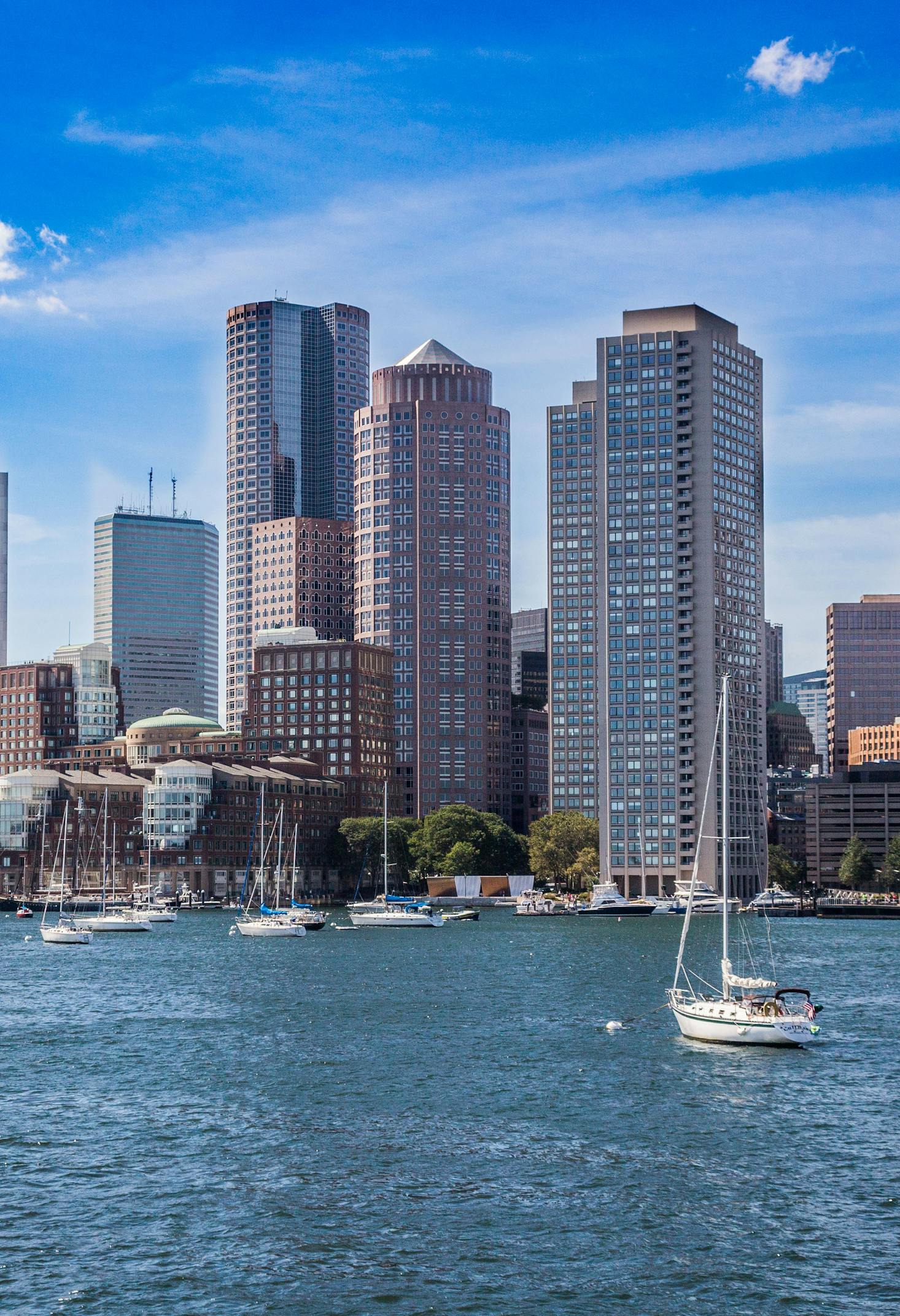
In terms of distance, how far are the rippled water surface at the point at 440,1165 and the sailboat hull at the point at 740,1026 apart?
1.47m

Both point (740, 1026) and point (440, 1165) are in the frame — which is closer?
point (440, 1165)

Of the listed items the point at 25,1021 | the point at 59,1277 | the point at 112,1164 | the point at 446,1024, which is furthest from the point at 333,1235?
the point at 25,1021

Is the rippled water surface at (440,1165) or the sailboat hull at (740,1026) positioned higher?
the sailboat hull at (740,1026)

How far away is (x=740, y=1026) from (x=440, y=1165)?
35.1 metres

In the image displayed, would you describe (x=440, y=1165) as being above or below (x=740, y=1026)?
below

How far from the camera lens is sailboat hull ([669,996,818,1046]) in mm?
101625

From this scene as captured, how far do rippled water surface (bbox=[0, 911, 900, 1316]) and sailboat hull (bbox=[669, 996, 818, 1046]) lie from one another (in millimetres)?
1466

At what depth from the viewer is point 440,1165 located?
70.9 metres

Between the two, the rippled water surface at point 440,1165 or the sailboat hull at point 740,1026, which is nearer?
the rippled water surface at point 440,1165

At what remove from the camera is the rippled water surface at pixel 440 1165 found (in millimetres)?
54656

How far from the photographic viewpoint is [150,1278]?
55.1 metres

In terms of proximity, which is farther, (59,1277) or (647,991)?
(647,991)

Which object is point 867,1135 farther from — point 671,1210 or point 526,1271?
point 526,1271

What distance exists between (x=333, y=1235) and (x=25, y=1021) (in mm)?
68387
